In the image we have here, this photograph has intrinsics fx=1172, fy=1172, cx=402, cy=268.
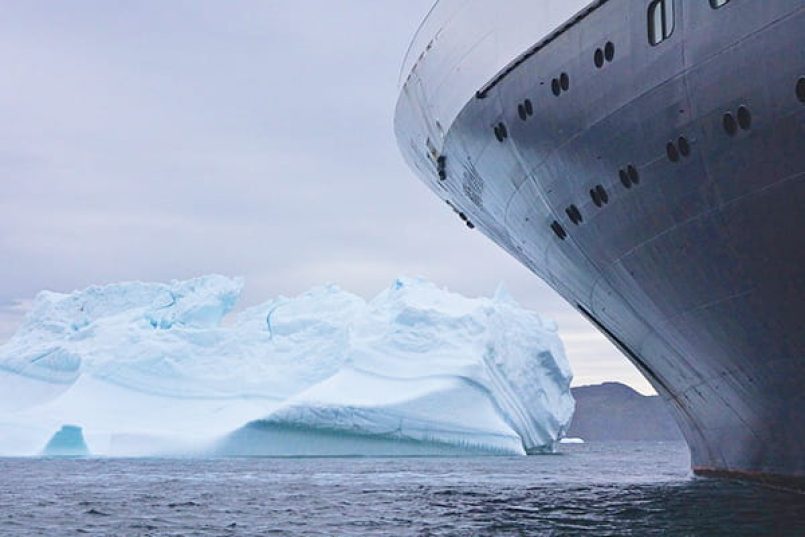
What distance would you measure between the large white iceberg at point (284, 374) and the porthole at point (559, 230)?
1149 inches

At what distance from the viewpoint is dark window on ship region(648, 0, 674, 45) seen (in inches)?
446

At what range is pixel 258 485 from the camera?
92.7ft

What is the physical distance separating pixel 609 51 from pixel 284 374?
40135 mm

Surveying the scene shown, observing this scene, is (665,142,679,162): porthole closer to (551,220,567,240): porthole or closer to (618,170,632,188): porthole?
(618,170,632,188): porthole

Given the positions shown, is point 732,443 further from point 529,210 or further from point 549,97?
point 549,97

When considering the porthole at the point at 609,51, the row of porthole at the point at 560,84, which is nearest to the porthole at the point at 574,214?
the row of porthole at the point at 560,84

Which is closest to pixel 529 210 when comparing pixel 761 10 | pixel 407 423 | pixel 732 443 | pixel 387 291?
pixel 732 443

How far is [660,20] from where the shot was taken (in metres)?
11.5

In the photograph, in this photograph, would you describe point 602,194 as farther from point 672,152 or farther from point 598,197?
point 672,152

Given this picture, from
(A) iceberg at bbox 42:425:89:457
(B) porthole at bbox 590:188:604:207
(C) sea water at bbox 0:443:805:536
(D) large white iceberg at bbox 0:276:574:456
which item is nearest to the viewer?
(B) porthole at bbox 590:188:604:207

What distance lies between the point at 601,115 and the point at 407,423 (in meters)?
34.1

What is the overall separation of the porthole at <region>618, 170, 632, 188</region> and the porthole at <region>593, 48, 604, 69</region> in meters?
1.28

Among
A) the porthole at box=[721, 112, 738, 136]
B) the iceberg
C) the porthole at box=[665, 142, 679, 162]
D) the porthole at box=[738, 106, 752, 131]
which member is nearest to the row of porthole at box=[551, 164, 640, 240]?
the porthole at box=[665, 142, 679, 162]

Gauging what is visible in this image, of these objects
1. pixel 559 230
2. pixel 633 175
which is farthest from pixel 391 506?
pixel 633 175
